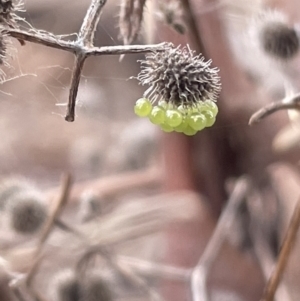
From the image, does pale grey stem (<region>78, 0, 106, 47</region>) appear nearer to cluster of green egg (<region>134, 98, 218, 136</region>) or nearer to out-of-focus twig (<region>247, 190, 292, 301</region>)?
cluster of green egg (<region>134, 98, 218, 136</region>)

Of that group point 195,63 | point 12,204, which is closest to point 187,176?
point 12,204

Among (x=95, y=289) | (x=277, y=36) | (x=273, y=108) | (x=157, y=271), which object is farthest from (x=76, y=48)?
(x=157, y=271)

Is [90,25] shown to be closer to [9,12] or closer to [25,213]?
[9,12]

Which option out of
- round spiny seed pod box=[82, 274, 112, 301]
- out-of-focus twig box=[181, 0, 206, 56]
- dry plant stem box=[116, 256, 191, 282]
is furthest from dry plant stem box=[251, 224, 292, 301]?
out-of-focus twig box=[181, 0, 206, 56]

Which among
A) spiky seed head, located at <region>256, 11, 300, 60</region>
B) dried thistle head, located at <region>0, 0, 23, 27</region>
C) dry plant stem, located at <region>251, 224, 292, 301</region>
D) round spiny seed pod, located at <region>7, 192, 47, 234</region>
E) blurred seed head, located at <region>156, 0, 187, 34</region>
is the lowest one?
dry plant stem, located at <region>251, 224, 292, 301</region>

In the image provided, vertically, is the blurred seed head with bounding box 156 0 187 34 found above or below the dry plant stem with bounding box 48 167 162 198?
above

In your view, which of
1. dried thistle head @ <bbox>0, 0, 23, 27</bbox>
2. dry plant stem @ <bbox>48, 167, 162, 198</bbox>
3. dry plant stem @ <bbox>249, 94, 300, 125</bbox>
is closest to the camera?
dried thistle head @ <bbox>0, 0, 23, 27</bbox>
